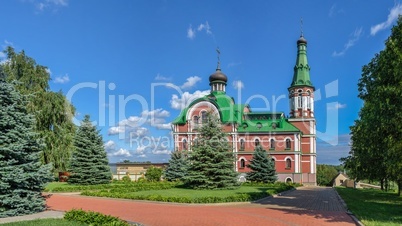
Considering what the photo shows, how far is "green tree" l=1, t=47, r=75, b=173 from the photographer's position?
1072 inches

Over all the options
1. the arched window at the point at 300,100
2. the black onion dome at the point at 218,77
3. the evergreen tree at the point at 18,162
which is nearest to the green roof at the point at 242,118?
the black onion dome at the point at 218,77

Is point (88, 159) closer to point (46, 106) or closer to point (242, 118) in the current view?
point (46, 106)

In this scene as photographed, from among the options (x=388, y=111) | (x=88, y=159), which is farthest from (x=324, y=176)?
(x=388, y=111)

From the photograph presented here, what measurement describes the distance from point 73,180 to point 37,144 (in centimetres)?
1503

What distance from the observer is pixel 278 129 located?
4203 cm

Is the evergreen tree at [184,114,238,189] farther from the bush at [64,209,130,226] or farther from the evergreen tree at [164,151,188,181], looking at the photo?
the bush at [64,209,130,226]

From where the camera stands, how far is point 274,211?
13.1 meters

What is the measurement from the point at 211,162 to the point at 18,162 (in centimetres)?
1479

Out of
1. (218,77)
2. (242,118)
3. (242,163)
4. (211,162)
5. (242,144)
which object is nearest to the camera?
(211,162)

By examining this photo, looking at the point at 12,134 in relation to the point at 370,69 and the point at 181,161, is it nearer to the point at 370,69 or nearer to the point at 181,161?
the point at 370,69

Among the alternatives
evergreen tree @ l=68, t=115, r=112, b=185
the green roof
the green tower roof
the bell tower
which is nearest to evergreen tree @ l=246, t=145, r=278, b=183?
the green roof

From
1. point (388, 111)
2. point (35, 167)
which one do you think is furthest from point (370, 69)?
point (35, 167)

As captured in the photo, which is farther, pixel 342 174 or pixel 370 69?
pixel 342 174

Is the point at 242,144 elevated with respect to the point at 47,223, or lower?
elevated
